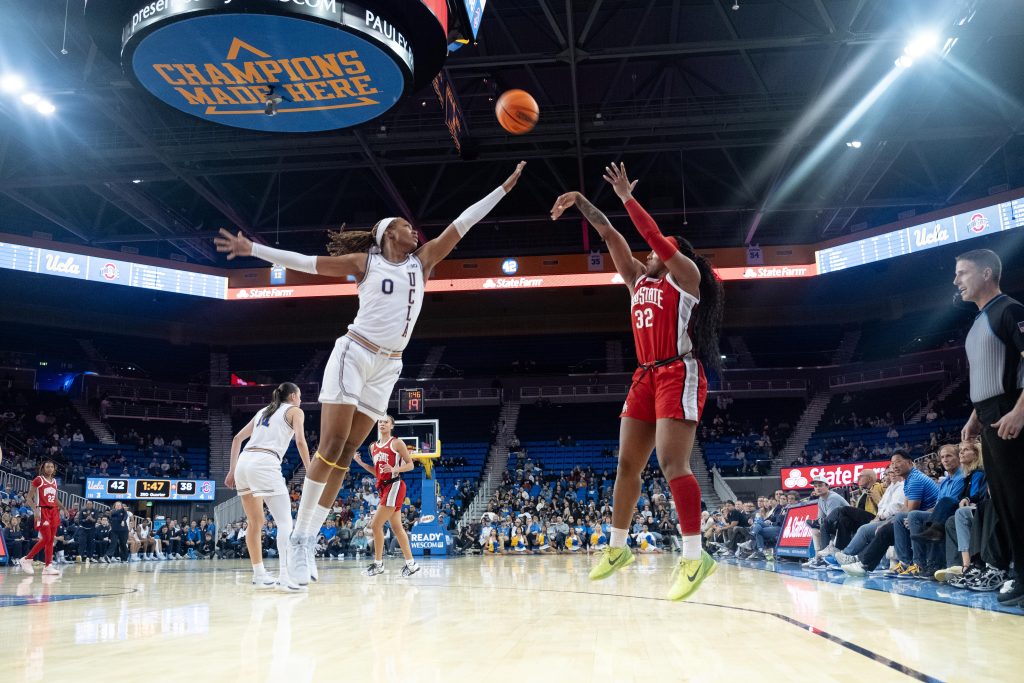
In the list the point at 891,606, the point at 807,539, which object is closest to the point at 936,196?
the point at 807,539

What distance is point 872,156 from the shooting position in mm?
20484

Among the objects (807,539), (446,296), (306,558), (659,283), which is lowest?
(807,539)

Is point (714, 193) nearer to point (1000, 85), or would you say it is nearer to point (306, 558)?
point (1000, 85)

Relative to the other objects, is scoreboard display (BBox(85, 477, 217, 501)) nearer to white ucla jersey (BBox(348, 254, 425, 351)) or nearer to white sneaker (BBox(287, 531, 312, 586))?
white sneaker (BBox(287, 531, 312, 586))

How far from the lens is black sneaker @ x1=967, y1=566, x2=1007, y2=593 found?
605 cm

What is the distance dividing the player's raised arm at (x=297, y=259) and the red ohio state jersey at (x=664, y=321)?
1789mm

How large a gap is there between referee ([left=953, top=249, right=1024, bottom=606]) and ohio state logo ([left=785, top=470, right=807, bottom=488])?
57.0 feet

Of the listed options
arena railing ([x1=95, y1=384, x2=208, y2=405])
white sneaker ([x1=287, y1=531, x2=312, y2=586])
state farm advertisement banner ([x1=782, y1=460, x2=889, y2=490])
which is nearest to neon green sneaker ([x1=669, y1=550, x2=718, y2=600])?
white sneaker ([x1=287, y1=531, x2=312, y2=586])

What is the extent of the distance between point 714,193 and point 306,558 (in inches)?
866

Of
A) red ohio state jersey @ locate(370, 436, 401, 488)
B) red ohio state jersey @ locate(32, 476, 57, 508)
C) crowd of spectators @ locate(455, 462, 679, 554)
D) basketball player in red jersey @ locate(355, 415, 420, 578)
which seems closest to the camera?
basketball player in red jersey @ locate(355, 415, 420, 578)

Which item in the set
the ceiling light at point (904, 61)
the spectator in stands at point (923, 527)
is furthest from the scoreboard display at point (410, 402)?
the spectator in stands at point (923, 527)

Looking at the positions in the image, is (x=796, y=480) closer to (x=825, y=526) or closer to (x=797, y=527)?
(x=797, y=527)

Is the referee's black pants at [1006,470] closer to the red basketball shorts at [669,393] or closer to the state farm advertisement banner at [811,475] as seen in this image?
the red basketball shorts at [669,393]

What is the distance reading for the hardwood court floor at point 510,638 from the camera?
2.70m
